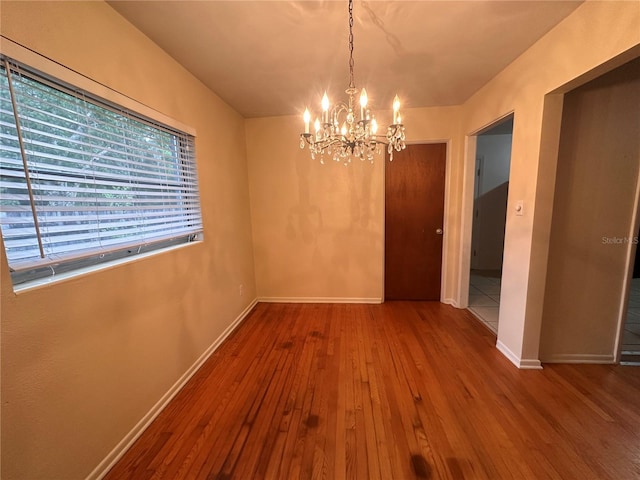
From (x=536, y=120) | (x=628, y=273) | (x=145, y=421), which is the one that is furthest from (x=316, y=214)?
(x=628, y=273)

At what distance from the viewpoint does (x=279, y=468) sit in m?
1.33

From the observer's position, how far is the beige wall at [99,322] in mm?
1007

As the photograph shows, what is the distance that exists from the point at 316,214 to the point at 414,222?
1.30 m

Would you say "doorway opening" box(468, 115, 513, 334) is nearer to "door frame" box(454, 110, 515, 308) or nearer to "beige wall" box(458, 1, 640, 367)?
"door frame" box(454, 110, 515, 308)

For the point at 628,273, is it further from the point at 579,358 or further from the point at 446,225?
the point at 446,225

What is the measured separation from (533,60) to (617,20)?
0.57 m

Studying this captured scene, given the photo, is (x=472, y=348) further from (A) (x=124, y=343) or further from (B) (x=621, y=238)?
(A) (x=124, y=343)

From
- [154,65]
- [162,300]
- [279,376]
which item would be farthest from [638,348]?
[154,65]

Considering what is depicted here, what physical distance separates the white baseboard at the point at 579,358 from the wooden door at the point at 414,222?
1.40m

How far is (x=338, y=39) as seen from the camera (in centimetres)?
171

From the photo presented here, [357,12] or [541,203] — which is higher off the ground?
[357,12]

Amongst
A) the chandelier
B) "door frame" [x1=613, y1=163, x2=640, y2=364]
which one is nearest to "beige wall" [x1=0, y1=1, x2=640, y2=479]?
"door frame" [x1=613, y1=163, x2=640, y2=364]

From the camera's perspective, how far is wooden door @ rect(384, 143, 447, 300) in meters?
3.19

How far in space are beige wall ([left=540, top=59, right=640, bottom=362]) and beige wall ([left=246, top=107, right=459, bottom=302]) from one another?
49.4 inches
